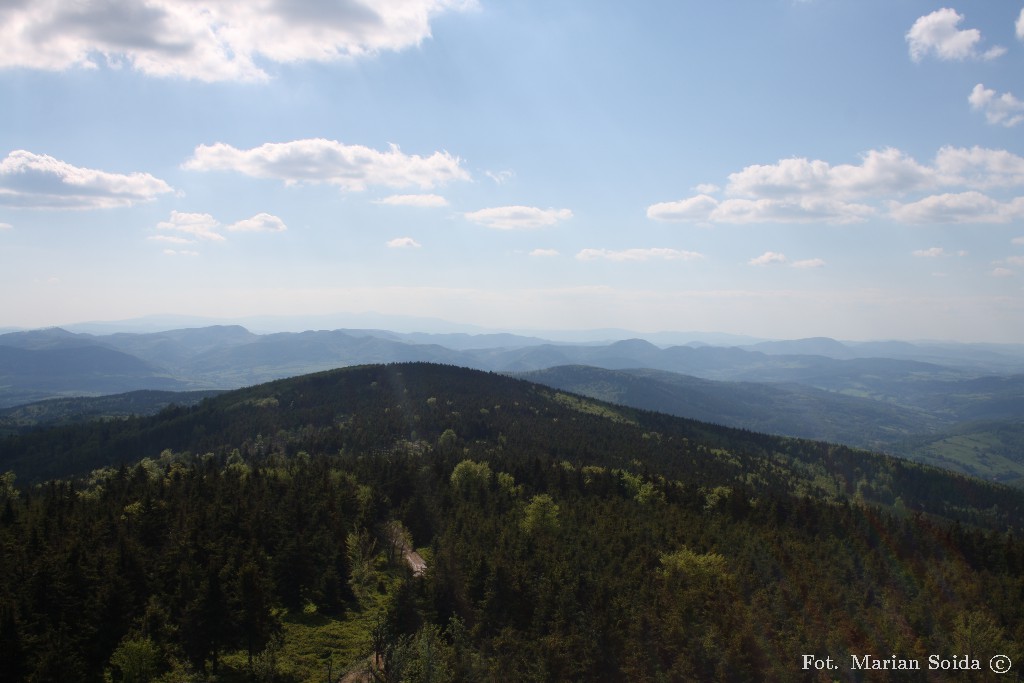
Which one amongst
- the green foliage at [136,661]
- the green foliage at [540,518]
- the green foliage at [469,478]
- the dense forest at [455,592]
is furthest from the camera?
the green foliage at [469,478]

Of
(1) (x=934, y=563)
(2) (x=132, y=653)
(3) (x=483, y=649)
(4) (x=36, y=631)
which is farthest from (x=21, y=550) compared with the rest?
(1) (x=934, y=563)

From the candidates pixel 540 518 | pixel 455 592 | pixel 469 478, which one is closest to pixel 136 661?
pixel 455 592

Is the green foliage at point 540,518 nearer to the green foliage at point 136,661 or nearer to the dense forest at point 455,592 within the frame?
the dense forest at point 455,592

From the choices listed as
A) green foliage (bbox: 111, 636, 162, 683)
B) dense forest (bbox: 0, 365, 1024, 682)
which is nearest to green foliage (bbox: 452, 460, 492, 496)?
dense forest (bbox: 0, 365, 1024, 682)

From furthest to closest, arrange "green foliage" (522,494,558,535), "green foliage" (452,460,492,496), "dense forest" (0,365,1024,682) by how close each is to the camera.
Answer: "green foliage" (452,460,492,496) < "green foliage" (522,494,558,535) < "dense forest" (0,365,1024,682)

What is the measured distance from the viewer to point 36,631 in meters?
44.3

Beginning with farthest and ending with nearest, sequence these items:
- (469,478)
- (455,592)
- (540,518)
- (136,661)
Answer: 1. (469,478)
2. (540,518)
3. (455,592)
4. (136,661)

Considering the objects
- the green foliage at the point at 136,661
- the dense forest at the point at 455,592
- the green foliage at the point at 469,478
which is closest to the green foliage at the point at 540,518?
the dense forest at the point at 455,592

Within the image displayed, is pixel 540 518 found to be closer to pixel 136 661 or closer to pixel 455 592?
pixel 455 592

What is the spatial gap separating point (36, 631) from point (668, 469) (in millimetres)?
178289

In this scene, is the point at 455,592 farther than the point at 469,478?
No

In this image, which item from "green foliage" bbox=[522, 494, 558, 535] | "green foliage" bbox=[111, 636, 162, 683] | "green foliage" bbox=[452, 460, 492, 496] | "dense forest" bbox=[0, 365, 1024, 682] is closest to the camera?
"green foliage" bbox=[111, 636, 162, 683]

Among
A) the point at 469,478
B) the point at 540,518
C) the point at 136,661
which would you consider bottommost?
the point at 469,478

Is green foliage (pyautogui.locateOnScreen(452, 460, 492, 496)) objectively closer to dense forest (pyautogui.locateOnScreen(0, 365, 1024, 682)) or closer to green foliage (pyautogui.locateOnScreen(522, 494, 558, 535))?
dense forest (pyautogui.locateOnScreen(0, 365, 1024, 682))
